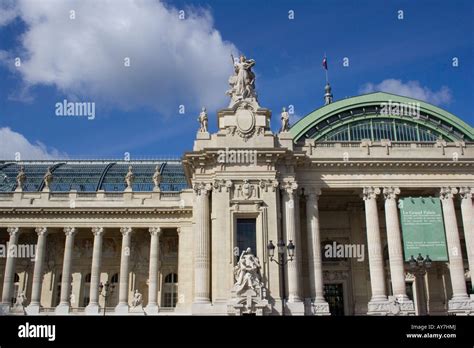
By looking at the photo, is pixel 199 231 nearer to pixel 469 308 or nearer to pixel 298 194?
pixel 298 194

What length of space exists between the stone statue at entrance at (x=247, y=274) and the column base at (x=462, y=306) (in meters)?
16.5

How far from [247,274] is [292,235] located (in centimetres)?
551

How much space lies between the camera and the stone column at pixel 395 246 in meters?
41.0

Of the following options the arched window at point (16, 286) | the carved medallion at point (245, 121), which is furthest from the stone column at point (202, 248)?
the arched window at point (16, 286)

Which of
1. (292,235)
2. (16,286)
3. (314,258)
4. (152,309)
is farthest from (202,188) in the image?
(16,286)

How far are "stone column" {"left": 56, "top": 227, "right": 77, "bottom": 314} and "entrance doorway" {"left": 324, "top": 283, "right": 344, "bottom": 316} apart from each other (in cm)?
2454

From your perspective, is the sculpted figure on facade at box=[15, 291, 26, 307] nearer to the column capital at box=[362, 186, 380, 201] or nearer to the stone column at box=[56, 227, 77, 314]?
the stone column at box=[56, 227, 77, 314]

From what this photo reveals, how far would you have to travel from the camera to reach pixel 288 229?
133 ft

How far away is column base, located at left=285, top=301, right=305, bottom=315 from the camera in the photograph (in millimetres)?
37688

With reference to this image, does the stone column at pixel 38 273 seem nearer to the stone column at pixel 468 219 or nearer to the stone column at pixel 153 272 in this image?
the stone column at pixel 153 272

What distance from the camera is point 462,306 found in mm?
40781

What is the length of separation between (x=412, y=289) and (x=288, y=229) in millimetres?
17061

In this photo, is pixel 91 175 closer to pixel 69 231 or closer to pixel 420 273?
pixel 69 231
